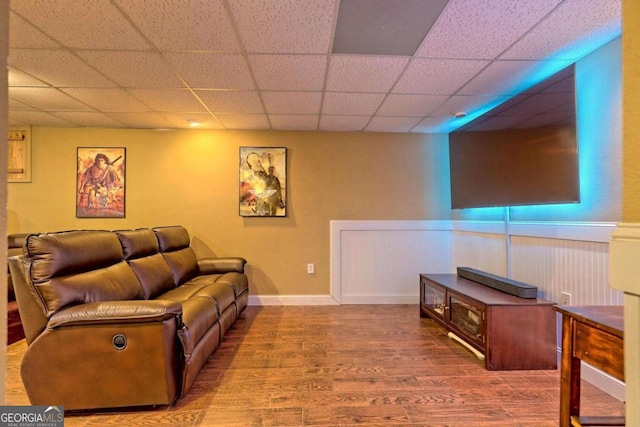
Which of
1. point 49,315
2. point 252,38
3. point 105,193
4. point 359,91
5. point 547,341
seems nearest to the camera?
point 49,315

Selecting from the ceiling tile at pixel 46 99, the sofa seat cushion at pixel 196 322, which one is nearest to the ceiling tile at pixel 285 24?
the sofa seat cushion at pixel 196 322

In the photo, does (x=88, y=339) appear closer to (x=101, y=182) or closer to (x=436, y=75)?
(x=101, y=182)

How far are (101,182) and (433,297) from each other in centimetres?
424

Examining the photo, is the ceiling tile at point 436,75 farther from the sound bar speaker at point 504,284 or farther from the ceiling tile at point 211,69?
the sound bar speaker at point 504,284

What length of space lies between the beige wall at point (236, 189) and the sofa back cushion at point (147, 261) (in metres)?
0.95

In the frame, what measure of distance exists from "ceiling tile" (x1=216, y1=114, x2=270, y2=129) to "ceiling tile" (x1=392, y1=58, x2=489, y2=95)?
155cm

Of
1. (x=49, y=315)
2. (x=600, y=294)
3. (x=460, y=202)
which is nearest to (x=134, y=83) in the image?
(x=49, y=315)

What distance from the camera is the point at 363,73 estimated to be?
227 centimetres

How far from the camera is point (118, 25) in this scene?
1.72m

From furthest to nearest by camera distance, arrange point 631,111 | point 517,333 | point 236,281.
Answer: point 236,281, point 517,333, point 631,111

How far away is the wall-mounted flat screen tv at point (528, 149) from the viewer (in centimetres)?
202

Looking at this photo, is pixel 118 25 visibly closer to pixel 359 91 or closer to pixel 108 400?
pixel 359 91

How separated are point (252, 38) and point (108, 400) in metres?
2.33

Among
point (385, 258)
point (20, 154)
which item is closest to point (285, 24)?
point (385, 258)
